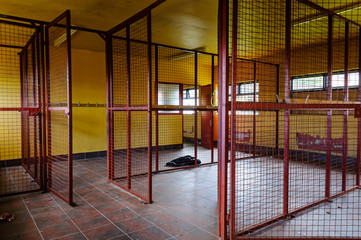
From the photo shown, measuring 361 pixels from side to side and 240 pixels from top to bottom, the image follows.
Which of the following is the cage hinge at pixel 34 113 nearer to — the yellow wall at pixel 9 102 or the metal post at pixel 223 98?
the yellow wall at pixel 9 102

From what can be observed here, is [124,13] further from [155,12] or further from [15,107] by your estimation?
[15,107]

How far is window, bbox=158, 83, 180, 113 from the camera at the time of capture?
24.5 ft

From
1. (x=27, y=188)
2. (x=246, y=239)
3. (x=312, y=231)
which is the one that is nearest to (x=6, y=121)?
(x=27, y=188)

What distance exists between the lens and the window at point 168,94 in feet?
24.5

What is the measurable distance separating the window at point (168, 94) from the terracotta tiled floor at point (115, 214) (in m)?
3.47

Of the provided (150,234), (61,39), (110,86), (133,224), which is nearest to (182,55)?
(61,39)

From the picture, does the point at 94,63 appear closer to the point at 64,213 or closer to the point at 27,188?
the point at 27,188

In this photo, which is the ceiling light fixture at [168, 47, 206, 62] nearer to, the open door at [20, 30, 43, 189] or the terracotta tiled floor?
the open door at [20, 30, 43, 189]

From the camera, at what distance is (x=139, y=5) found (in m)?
3.88

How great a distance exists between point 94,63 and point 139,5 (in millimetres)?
3210

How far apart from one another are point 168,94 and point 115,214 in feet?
16.4

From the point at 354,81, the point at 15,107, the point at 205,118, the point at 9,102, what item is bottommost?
the point at 205,118

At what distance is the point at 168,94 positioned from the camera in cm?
766

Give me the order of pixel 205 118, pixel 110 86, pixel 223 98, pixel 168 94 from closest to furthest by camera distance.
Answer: pixel 223 98 → pixel 110 86 → pixel 168 94 → pixel 205 118
